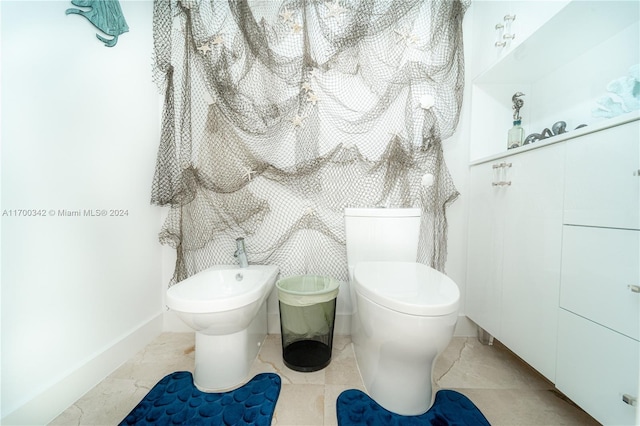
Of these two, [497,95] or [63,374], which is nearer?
[63,374]

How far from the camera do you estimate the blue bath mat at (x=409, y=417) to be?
0.89 metres

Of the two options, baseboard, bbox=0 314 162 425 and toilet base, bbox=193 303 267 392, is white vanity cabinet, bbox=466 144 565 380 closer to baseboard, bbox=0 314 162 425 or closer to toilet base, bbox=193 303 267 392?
toilet base, bbox=193 303 267 392

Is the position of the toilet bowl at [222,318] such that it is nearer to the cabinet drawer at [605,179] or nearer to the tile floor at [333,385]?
the tile floor at [333,385]

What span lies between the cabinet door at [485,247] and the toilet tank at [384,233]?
1.17ft

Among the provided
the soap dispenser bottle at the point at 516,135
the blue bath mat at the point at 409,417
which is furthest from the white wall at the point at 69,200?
the soap dispenser bottle at the point at 516,135

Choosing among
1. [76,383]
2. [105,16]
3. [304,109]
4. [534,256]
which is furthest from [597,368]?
[105,16]

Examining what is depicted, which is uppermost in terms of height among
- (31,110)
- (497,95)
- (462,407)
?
(497,95)

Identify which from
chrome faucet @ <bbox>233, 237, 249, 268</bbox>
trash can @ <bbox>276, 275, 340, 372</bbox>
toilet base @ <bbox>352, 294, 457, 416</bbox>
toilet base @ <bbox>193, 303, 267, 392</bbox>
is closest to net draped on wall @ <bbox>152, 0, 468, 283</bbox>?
chrome faucet @ <bbox>233, 237, 249, 268</bbox>

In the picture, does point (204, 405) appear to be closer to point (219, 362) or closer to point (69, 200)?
point (219, 362)

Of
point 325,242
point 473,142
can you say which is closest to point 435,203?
point 473,142

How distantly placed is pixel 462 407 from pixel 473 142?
1.30 m

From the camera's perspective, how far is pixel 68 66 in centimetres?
99

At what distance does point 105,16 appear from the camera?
113 centimetres

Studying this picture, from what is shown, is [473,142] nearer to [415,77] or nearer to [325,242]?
[415,77]
